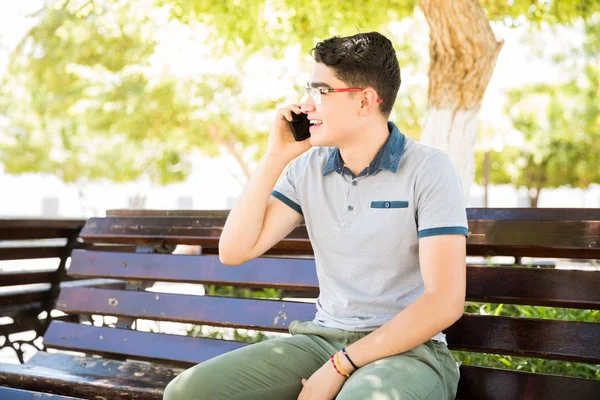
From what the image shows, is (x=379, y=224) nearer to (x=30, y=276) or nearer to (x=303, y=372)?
(x=303, y=372)

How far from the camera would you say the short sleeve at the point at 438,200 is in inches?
111

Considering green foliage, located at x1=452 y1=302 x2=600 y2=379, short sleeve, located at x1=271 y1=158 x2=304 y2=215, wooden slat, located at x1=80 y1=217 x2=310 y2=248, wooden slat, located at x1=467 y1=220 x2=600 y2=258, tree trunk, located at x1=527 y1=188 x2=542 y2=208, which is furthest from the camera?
tree trunk, located at x1=527 y1=188 x2=542 y2=208

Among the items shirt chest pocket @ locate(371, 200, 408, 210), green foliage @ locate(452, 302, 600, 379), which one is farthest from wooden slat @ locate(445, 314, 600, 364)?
green foliage @ locate(452, 302, 600, 379)

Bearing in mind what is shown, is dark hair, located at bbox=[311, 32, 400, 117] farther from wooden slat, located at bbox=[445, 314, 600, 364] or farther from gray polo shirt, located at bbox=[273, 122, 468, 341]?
wooden slat, located at bbox=[445, 314, 600, 364]

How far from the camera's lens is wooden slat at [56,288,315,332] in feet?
12.8

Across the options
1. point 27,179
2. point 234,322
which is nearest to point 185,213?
point 234,322

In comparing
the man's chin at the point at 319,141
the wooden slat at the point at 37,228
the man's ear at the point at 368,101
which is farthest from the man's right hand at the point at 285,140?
the wooden slat at the point at 37,228

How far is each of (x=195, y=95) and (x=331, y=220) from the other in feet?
38.6

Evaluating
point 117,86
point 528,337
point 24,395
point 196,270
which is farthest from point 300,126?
point 117,86

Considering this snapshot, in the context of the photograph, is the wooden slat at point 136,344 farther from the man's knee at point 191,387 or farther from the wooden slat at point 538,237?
the wooden slat at point 538,237

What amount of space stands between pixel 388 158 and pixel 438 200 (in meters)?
0.30

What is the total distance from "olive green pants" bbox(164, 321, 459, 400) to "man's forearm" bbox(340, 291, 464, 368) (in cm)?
5

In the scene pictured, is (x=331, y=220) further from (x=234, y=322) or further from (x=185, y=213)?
(x=185, y=213)

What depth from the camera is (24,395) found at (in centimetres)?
393
